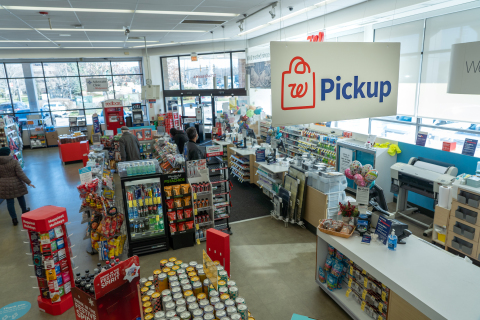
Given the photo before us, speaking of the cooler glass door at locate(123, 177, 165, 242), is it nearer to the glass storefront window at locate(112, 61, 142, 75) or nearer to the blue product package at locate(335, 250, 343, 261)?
the blue product package at locate(335, 250, 343, 261)

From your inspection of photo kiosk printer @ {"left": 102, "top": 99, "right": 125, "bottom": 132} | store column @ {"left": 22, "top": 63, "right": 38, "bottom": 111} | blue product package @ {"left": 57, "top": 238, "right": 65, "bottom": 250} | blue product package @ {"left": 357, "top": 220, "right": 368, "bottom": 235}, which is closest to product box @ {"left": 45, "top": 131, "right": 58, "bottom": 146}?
store column @ {"left": 22, "top": 63, "right": 38, "bottom": 111}

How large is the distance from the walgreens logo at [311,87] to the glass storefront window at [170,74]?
1412 cm

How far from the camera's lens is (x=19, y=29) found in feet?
28.1

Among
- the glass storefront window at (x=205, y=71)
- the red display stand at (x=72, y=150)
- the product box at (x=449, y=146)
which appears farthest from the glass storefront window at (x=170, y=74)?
the product box at (x=449, y=146)

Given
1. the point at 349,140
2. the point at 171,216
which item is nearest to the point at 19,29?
the point at 171,216

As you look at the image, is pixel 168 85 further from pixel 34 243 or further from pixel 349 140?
pixel 34 243

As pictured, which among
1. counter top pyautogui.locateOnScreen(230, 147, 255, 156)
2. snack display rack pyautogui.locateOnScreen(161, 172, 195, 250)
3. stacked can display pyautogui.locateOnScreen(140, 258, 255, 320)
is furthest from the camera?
counter top pyautogui.locateOnScreen(230, 147, 255, 156)

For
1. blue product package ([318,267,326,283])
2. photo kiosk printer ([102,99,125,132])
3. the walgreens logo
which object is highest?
the walgreens logo

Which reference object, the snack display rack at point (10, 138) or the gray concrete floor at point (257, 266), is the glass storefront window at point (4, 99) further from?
the gray concrete floor at point (257, 266)

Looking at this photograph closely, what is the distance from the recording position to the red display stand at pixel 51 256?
12.9 ft

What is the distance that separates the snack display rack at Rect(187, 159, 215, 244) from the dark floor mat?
1.04m

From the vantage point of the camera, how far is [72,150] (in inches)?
474

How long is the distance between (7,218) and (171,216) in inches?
183

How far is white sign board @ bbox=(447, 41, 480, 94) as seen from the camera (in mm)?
2869
